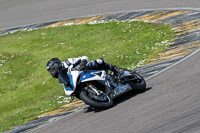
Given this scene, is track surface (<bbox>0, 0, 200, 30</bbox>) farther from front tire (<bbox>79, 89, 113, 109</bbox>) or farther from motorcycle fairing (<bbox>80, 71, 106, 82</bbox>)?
front tire (<bbox>79, 89, 113, 109</bbox>)

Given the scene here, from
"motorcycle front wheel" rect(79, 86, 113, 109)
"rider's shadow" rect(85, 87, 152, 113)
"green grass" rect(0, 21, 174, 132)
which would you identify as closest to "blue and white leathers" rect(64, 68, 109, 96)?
"motorcycle front wheel" rect(79, 86, 113, 109)

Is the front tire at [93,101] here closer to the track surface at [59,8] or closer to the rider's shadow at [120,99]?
the rider's shadow at [120,99]

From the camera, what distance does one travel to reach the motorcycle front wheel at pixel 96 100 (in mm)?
8870

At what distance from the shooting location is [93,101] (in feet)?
29.2

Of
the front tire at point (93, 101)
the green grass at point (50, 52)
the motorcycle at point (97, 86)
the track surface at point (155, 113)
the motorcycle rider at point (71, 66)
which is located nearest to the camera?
the track surface at point (155, 113)

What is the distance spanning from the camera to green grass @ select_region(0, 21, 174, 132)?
11.9m

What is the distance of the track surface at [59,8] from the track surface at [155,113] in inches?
267

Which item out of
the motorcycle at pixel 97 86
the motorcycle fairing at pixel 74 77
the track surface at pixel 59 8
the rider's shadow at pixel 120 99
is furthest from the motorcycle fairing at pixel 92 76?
the track surface at pixel 59 8

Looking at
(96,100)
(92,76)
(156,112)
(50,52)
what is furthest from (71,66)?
(50,52)

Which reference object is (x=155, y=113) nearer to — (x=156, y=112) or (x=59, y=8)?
(x=156, y=112)

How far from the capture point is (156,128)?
7355mm

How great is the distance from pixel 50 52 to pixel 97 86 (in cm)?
686

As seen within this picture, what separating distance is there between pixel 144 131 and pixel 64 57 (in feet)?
26.3

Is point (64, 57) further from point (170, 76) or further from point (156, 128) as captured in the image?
point (156, 128)
